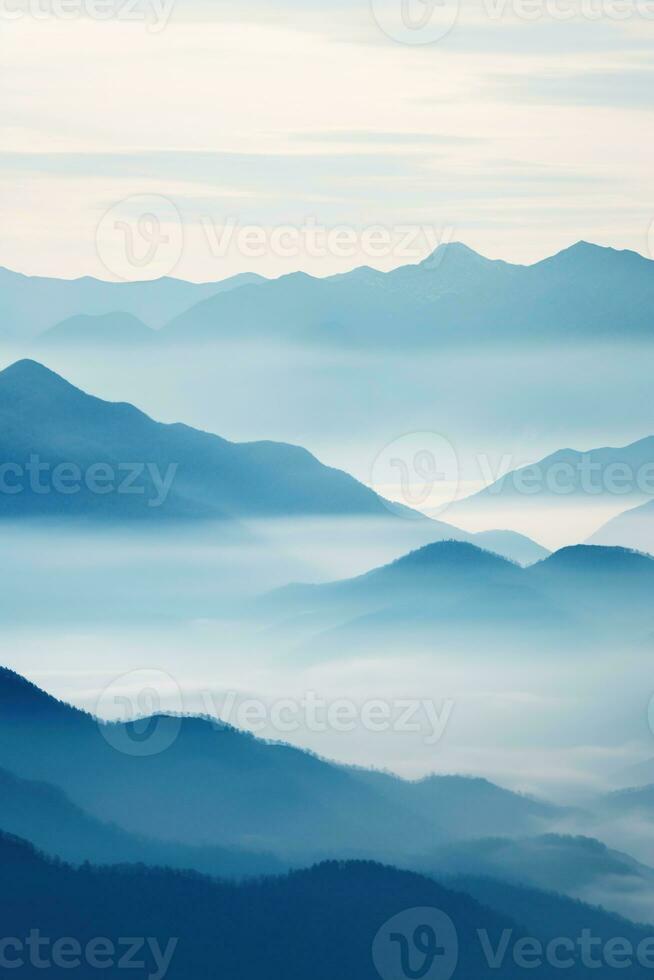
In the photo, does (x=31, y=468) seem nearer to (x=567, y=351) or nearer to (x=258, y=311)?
(x=258, y=311)

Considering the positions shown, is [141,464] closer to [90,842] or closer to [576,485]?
[576,485]

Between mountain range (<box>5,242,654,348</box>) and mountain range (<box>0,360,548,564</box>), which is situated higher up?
mountain range (<box>5,242,654,348</box>)

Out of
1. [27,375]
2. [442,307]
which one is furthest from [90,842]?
[442,307]
